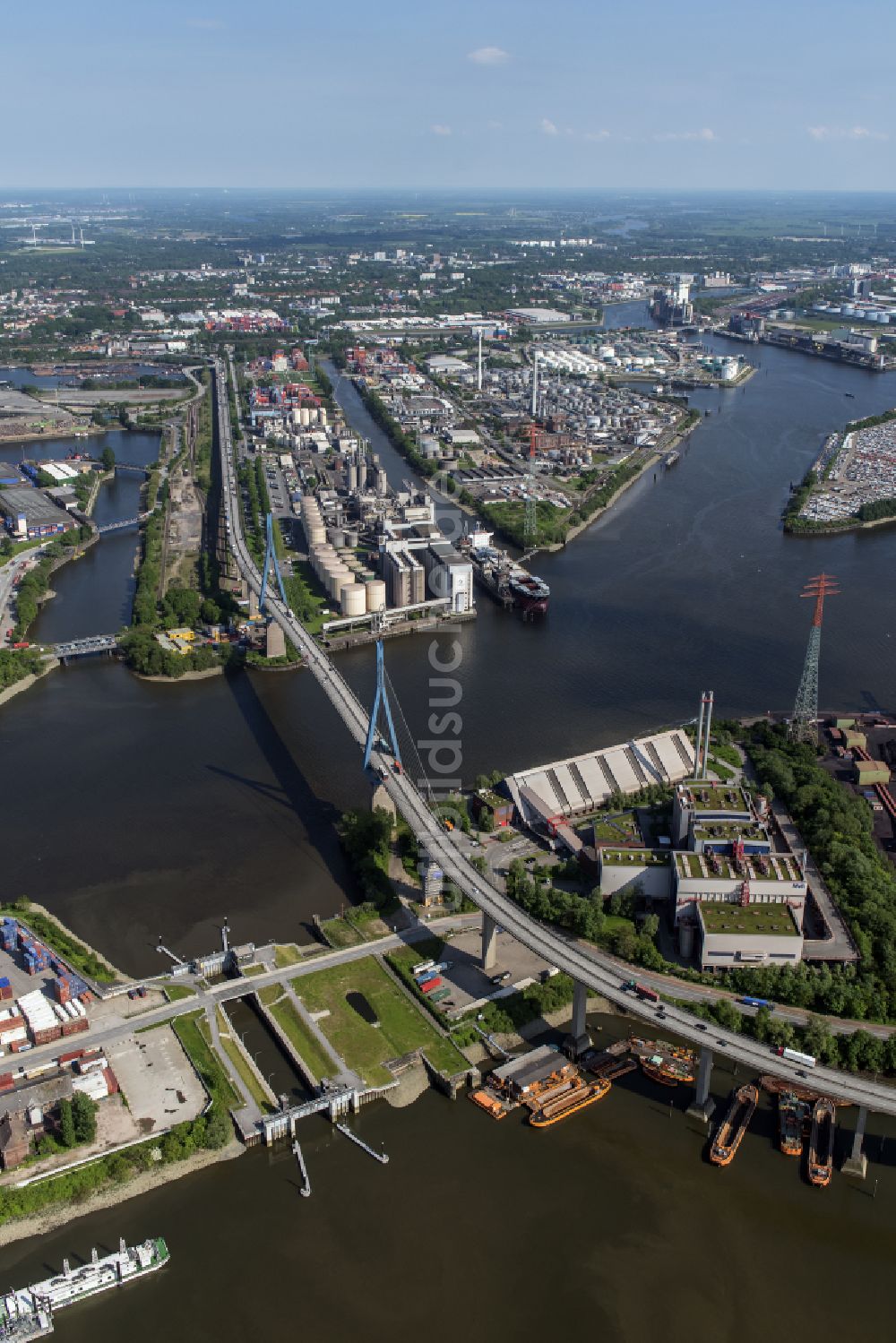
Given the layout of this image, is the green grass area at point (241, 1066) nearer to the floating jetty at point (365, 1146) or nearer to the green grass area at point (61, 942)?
the floating jetty at point (365, 1146)

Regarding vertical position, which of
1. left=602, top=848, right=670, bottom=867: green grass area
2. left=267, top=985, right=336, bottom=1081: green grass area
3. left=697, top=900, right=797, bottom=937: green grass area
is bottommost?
left=267, top=985, right=336, bottom=1081: green grass area

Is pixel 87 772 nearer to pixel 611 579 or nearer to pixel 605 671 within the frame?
pixel 605 671

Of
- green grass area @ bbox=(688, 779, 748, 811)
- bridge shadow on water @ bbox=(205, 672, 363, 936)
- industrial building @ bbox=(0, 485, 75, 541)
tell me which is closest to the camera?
green grass area @ bbox=(688, 779, 748, 811)

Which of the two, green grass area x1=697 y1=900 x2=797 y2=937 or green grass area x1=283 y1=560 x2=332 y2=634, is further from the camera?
green grass area x1=283 y1=560 x2=332 y2=634

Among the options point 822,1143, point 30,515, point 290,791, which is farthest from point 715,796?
point 30,515

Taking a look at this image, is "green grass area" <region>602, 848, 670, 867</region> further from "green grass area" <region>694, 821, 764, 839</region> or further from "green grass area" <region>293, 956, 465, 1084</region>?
"green grass area" <region>293, 956, 465, 1084</region>

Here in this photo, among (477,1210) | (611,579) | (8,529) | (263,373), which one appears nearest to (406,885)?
(477,1210)

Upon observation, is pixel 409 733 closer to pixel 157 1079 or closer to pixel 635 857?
pixel 635 857

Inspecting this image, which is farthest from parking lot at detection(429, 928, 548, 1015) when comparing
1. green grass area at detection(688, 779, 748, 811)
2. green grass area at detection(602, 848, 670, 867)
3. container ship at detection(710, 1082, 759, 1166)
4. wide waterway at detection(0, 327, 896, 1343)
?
green grass area at detection(688, 779, 748, 811)
